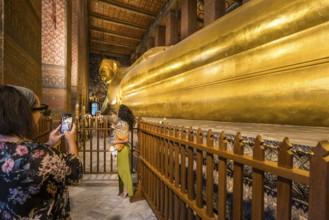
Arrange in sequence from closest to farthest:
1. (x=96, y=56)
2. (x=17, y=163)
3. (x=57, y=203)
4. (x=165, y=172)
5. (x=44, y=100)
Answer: (x=17, y=163)
(x=57, y=203)
(x=165, y=172)
(x=44, y=100)
(x=96, y=56)

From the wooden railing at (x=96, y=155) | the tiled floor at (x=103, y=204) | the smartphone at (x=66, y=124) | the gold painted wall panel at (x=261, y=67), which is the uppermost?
the gold painted wall panel at (x=261, y=67)

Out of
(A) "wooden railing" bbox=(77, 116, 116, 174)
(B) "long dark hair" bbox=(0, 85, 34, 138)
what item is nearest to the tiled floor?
(A) "wooden railing" bbox=(77, 116, 116, 174)

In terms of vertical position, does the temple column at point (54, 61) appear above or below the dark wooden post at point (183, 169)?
above

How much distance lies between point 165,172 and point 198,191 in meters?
0.53

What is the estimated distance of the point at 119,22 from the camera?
927cm

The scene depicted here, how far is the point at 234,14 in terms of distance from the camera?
6.27ft

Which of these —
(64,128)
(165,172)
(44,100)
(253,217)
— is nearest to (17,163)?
(64,128)

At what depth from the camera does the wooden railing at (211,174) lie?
50cm

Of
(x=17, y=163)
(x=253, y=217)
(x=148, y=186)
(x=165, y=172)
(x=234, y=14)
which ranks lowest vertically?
(x=148, y=186)

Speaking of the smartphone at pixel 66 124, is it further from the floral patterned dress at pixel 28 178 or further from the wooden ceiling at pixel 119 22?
the wooden ceiling at pixel 119 22

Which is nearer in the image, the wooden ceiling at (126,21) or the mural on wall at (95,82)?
the wooden ceiling at (126,21)

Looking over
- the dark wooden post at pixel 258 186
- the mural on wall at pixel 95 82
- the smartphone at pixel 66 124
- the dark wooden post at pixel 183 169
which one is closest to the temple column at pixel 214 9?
the dark wooden post at pixel 183 169

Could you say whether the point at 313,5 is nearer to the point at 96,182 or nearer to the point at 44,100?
the point at 96,182

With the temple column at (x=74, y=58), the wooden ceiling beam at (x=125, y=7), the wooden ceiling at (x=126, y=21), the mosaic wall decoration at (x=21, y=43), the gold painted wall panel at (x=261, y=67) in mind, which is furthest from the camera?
the wooden ceiling beam at (x=125, y=7)
